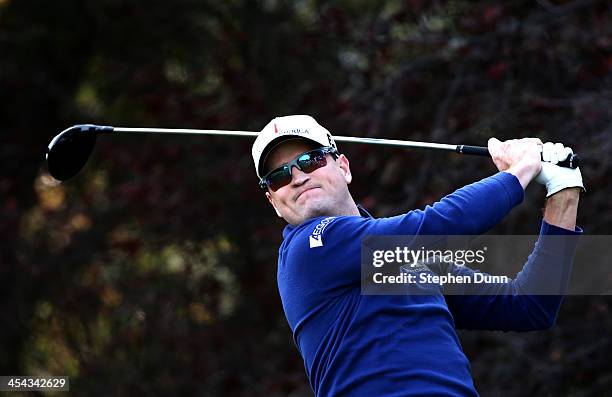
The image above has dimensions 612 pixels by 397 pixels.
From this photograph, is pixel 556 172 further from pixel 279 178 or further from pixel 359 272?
pixel 279 178

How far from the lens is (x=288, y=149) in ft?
13.3

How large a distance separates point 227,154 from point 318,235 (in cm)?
639

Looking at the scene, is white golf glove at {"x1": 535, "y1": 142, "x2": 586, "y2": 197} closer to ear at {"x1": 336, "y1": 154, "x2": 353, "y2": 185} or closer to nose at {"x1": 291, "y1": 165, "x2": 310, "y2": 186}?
ear at {"x1": 336, "y1": 154, "x2": 353, "y2": 185}

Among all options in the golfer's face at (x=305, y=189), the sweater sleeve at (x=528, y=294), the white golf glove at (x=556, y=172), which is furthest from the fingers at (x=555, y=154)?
the golfer's face at (x=305, y=189)

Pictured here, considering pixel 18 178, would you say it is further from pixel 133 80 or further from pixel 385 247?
pixel 385 247

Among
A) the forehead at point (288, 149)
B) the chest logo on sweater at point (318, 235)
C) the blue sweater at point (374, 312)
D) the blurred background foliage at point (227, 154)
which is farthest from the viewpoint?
the blurred background foliage at point (227, 154)

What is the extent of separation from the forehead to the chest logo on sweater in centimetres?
39

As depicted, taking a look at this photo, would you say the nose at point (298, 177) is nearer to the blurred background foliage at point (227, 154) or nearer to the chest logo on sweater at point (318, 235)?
the chest logo on sweater at point (318, 235)

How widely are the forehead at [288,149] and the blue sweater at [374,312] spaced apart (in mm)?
322

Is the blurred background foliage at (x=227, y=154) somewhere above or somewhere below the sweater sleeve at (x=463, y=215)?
above

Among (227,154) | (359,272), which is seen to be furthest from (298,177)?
(227,154)

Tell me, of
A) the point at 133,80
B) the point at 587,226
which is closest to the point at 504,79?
the point at 587,226

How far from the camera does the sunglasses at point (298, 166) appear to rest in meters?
3.98

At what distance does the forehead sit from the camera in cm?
404
